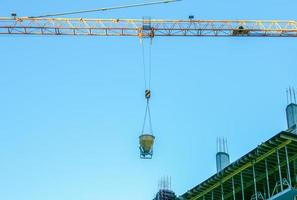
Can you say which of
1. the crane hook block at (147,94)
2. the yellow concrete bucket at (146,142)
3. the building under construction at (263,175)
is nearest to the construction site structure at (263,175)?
the building under construction at (263,175)

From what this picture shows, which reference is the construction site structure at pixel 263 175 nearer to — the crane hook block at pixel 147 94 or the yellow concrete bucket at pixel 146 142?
the yellow concrete bucket at pixel 146 142

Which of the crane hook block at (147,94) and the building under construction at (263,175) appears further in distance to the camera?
the crane hook block at (147,94)

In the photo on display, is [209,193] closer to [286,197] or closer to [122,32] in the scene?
[286,197]

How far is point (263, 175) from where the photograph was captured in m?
50.2

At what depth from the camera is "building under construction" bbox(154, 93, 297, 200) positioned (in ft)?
153

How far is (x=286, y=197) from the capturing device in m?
46.4

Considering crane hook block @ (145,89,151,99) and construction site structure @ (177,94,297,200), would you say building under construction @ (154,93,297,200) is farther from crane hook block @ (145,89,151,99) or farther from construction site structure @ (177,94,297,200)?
crane hook block @ (145,89,151,99)

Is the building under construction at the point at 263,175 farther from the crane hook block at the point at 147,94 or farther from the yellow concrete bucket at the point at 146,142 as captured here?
the crane hook block at the point at 147,94

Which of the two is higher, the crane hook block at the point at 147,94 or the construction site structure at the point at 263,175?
the crane hook block at the point at 147,94

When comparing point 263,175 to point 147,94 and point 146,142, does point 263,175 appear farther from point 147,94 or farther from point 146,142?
point 147,94

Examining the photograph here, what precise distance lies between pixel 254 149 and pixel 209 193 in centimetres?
717

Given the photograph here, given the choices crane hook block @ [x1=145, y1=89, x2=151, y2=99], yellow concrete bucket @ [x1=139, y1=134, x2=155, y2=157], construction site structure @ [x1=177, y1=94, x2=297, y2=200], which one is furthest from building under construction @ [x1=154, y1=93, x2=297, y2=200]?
crane hook block @ [x1=145, y1=89, x2=151, y2=99]

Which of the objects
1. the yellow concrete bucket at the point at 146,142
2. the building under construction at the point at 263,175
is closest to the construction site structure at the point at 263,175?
the building under construction at the point at 263,175

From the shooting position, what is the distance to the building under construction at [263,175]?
4672 cm
